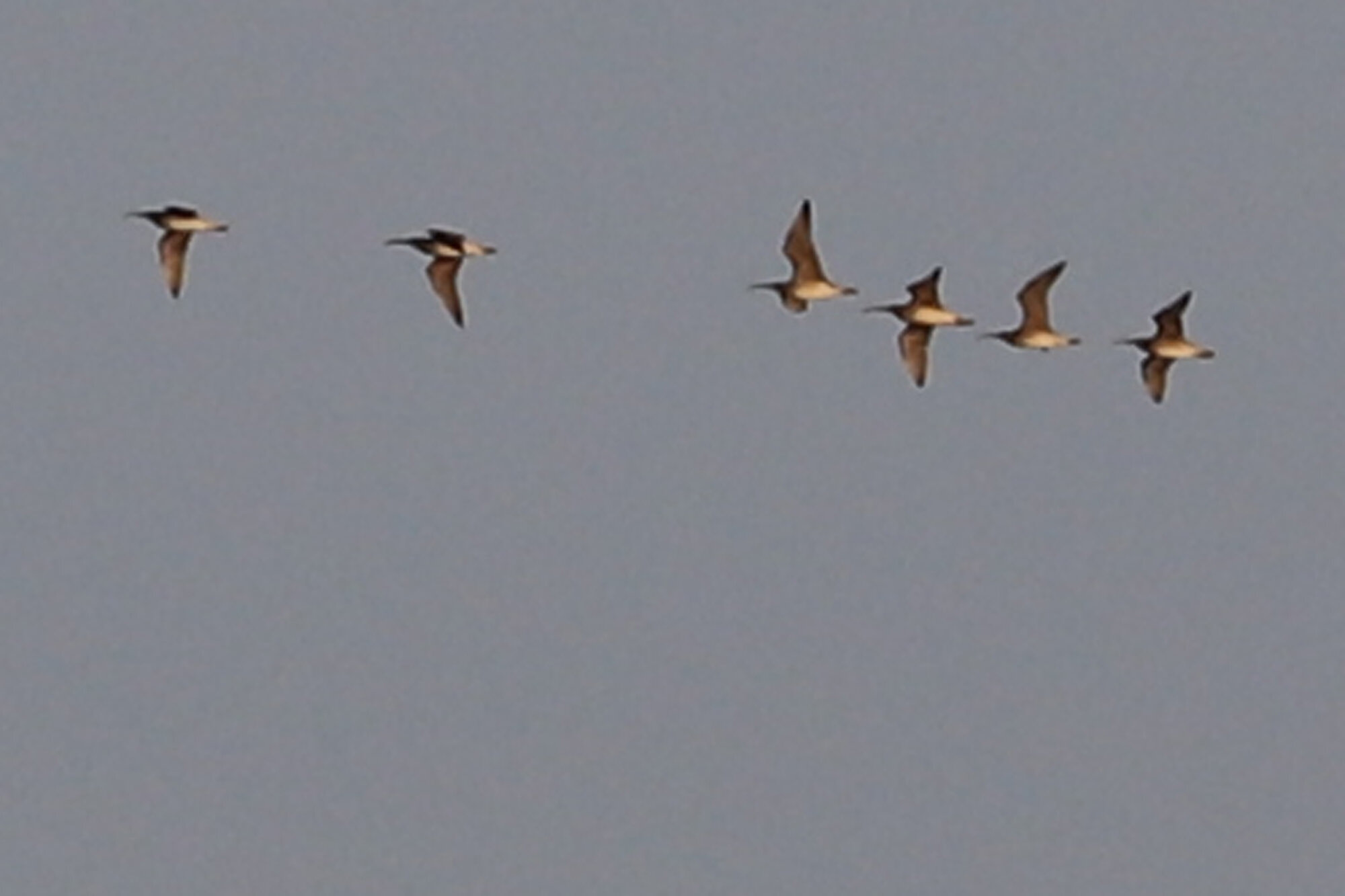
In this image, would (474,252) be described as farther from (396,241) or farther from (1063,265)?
(1063,265)

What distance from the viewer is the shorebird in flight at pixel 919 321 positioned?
156 meters

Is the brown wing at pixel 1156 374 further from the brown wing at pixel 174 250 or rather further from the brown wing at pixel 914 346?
the brown wing at pixel 174 250

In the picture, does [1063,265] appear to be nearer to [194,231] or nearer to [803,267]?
[803,267]

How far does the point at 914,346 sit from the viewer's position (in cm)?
15675

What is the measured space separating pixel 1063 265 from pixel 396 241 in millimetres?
17168

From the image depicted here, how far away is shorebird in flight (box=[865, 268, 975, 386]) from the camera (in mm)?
156050

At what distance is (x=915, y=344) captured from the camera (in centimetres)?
15675

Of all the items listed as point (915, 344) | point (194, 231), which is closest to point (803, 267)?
point (915, 344)

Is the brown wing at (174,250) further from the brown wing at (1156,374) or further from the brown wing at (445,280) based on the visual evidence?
the brown wing at (1156,374)

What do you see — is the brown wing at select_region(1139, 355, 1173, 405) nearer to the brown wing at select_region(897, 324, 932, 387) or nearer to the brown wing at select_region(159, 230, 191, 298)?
the brown wing at select_region(897, 324, 932, 387)

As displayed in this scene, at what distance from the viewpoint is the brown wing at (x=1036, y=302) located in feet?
511

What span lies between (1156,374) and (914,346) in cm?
647

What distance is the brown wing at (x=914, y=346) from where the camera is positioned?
15662 cm

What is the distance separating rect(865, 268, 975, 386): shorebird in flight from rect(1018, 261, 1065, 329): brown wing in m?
2.05
